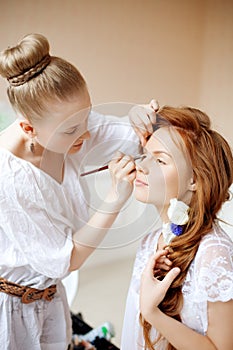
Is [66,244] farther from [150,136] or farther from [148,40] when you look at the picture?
[148,40]

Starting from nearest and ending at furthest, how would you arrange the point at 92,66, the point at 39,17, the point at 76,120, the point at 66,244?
the point at 76,120, the point at 66,244, the point at 39,17, the point at 92,66

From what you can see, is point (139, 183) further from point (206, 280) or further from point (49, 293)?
point (49, 293)

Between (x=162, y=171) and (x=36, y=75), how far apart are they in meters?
0.28

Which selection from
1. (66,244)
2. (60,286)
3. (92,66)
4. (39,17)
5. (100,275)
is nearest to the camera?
(66,244)

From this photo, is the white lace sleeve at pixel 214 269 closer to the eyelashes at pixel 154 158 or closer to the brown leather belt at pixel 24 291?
the eyelashes at pixel 154 158

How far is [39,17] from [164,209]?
1.07 m

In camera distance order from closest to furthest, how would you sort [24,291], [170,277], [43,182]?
[170,277] < [43,182] < [24,291]

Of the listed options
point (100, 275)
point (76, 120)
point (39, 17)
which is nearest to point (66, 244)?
point (76, 120)

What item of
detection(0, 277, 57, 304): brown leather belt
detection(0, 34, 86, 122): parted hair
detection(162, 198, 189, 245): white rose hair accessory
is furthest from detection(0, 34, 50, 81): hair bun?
detection(0, 277, 57, 304): brown leather belt

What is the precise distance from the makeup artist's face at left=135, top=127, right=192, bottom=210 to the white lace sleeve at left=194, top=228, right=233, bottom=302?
111 mm

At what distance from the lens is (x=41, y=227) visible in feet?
3.51

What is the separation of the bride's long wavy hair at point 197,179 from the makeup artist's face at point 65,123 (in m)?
0.15

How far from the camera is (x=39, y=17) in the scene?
6.15ft

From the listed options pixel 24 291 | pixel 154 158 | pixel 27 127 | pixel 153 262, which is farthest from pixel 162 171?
pixel 24 291
